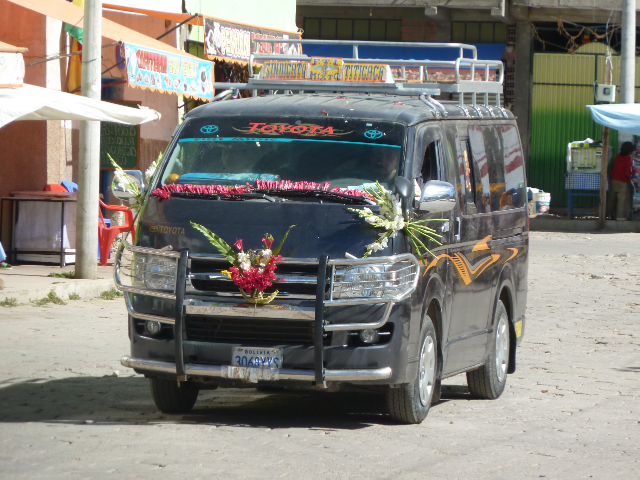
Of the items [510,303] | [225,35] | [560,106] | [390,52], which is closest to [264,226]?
[510,303]

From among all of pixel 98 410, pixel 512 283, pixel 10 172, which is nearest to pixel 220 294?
pixel 98 410

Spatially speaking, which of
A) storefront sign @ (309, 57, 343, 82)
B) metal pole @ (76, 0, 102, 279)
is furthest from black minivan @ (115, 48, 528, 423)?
metal pole @ (76, 0, 102, 279)

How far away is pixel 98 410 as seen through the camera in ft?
23.9

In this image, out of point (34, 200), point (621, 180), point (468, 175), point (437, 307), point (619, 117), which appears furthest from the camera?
point (621, 180)

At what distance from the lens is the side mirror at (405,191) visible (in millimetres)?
6770

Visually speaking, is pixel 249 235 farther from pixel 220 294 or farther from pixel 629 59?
Answer: pixel 629 59

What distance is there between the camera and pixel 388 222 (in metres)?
6.59

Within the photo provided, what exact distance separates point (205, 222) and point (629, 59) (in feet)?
65.1

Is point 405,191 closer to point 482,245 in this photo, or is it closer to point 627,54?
point 482,245

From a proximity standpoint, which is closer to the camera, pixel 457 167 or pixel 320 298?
pixel 320 298

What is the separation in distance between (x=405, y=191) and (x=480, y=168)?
5.70ft

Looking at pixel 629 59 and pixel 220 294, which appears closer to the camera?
pixel 220 294

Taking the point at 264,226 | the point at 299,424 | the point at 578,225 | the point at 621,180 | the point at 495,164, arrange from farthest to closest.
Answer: the point at 578,225, the point at 621,180, the point at 495,164, the point at 299,424, the point at 264,226

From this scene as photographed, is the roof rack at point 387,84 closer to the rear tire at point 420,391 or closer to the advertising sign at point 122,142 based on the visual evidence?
the rear tire at point 420,391
